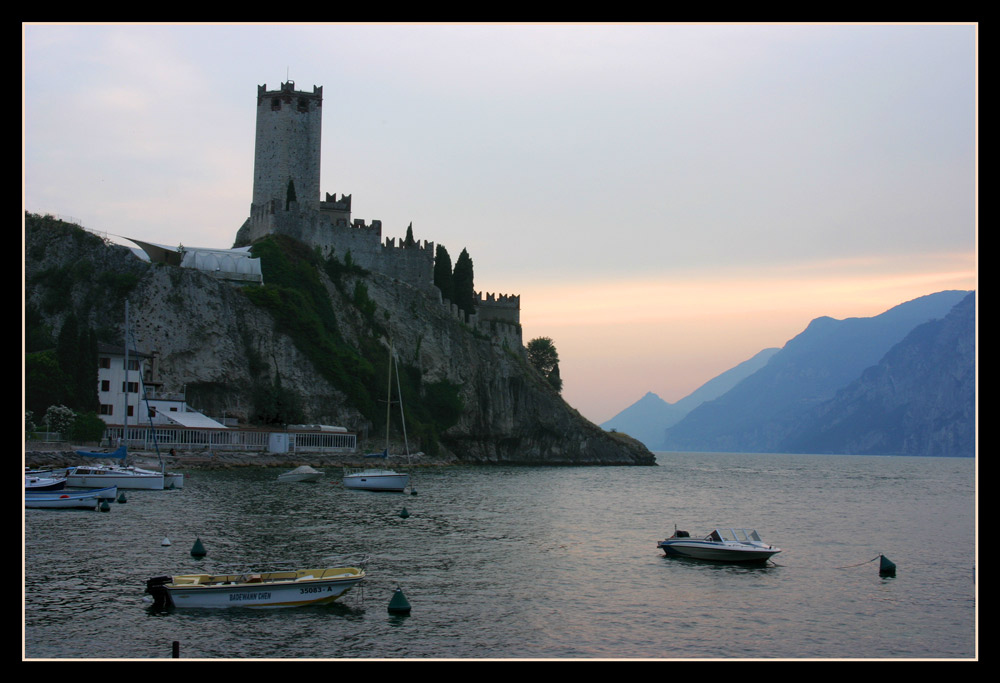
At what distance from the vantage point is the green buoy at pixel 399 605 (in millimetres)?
26359

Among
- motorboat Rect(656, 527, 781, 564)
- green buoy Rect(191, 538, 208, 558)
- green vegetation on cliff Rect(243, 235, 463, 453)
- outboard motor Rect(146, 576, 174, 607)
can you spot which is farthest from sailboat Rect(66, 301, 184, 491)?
motorboat Rect(656, 527, 781, 564)

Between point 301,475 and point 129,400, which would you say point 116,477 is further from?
point 129,400

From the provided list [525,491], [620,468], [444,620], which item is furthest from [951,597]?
[620,468]

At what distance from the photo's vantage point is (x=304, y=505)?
54469mm

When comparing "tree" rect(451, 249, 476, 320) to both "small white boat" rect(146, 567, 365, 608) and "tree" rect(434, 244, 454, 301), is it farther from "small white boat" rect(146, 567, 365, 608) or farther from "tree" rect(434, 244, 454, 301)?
"small white boat" rect(146, 567, 365, 608)

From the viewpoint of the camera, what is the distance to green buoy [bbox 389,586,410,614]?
2636 centimetres

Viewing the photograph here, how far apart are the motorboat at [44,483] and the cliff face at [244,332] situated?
40241mm

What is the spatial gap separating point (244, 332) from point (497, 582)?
238 feet

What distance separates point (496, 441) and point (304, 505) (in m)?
67.4

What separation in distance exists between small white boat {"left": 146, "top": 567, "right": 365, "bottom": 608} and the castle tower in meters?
95.6

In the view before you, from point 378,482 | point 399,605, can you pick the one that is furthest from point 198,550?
point 378,482

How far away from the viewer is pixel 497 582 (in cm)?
3234

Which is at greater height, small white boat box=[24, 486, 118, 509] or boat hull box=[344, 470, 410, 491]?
small white boat box=[24, 486, 118, 509]

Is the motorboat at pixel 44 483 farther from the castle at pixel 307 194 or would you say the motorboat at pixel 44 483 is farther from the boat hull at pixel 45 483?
the castle at pixel 307 194
